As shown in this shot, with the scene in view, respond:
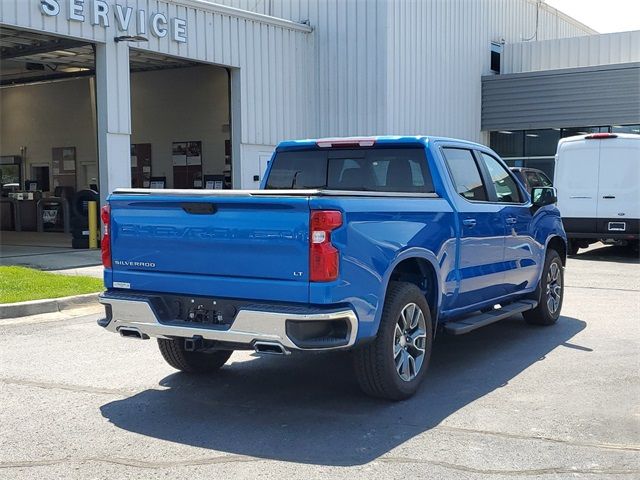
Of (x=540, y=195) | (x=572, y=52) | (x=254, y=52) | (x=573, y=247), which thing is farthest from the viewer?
(x=572, y=52)

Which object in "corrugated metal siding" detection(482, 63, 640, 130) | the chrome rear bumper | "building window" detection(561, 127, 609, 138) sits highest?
"corrugated metal siding" detection(482, 63, 640, 130)

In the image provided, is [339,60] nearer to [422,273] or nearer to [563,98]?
[563,98]

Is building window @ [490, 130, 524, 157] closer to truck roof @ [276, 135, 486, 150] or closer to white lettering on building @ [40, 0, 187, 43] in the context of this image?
white lettering on building @ [40, 0, 187, 43]

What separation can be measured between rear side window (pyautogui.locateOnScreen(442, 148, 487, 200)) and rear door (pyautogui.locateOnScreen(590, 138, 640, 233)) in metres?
9.47

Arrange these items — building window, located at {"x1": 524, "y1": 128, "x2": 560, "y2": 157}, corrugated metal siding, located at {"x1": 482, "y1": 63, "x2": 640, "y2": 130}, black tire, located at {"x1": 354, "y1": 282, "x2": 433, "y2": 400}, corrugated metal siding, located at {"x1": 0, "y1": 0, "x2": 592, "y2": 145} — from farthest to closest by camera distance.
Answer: building window, located at {"x1": 524, "y1": 128, "x2": 560, "y2": 157}, corrugated metal siding, located at {"x1": 482, "y1": 63, "x2": 640, "y2": 130}, corrugated metal siding, located at {"x1": 0, "y1": 0, "x2": 592, "y2": 145}, black tire, located at {"x1": 354, "y1": 282, "x2": 433, "y2": 400}


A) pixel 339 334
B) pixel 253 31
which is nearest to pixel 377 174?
pixel 339 334

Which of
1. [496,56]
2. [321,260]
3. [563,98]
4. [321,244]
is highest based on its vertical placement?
[496,56]

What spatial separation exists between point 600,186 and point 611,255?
2126mm

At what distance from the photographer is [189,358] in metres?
6.25

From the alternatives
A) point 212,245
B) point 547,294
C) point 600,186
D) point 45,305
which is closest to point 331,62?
point 600,186

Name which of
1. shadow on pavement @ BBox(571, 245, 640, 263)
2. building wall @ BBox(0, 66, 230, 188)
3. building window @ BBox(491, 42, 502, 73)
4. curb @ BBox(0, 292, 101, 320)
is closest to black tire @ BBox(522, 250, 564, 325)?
curb @ BBox(0, 292, 101, 320)

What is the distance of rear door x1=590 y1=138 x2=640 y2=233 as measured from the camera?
1526cm

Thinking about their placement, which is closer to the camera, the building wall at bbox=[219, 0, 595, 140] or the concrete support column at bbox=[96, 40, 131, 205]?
the concrete support column at bbox=[96, 40, 131, 205]

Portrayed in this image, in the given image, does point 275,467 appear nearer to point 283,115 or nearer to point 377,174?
point 377,174
